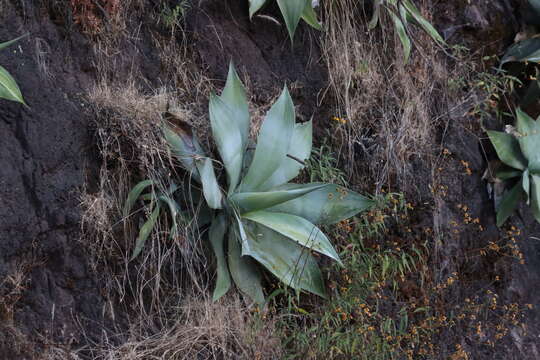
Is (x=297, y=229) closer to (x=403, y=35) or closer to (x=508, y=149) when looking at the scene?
(x=403, y=35)

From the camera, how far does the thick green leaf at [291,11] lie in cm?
391

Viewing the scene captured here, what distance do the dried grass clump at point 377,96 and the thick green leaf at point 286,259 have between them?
709mm

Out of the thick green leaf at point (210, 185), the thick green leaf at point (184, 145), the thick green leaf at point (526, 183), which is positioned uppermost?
the thick green leaf at point (184, 145)

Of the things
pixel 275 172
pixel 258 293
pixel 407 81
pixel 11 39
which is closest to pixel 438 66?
pixel 407 81

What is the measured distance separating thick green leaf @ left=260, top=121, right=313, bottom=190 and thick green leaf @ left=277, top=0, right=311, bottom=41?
50 cm

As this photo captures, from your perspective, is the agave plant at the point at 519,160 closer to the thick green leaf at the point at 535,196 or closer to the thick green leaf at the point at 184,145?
the thick green leaf at the point at 535,196

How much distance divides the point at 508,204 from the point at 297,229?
167 centimetres

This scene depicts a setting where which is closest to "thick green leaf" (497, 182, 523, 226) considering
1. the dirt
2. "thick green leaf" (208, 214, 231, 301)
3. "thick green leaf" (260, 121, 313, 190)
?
the dirt

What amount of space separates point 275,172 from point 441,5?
2.00 metres

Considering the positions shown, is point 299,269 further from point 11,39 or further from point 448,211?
point 11,39

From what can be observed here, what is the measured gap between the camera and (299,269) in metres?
3.55

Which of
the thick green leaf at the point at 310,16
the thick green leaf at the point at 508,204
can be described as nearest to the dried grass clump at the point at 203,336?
the thick green leaf at the point at 310,16

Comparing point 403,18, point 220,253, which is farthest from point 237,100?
point 403,18

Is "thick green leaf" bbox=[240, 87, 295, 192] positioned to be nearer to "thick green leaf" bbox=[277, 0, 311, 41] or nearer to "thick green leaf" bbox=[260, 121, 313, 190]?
"thick green leaf" bbox=[260, 121, 313, 190]
